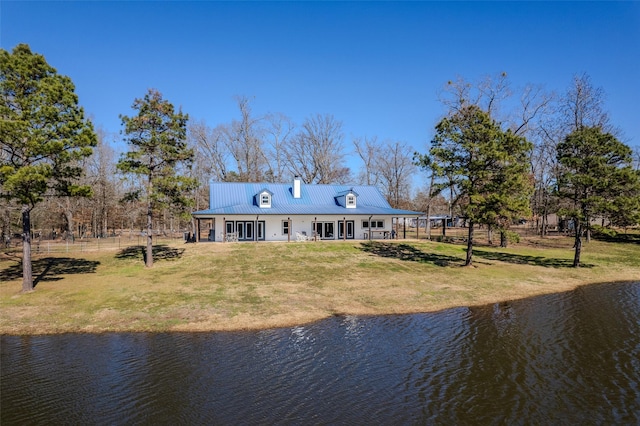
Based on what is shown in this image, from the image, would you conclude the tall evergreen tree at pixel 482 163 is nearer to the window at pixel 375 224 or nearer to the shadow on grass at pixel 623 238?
the window at pixel 375 224

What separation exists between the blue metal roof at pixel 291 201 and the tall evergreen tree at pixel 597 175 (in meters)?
15.1

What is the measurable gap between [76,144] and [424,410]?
1846 cm

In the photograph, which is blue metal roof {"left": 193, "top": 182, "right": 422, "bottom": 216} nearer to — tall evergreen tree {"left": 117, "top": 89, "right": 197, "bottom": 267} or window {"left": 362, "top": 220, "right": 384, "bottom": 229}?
window {"left": 362, "top": 220, "right": 384, "bottom": 229}

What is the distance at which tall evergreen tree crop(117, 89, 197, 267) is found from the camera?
77.4 feet

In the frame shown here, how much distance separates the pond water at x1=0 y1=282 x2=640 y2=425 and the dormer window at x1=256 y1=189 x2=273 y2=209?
80.8 ft

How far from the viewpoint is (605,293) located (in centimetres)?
2044

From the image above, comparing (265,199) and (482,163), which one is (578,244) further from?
Result: (265,199)

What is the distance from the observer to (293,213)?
120 ft

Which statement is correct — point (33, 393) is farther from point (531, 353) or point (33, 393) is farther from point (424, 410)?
point (531, 353)

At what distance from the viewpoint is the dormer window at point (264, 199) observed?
3809 cm

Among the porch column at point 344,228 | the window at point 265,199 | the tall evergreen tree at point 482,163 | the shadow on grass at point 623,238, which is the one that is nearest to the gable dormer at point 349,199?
the porch column at point 344,228

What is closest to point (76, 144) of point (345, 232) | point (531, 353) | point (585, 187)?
point (531, 353)

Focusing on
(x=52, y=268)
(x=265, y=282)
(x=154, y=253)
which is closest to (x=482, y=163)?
(x=265, y=282)

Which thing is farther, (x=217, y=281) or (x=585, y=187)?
(x=585, y=187)
